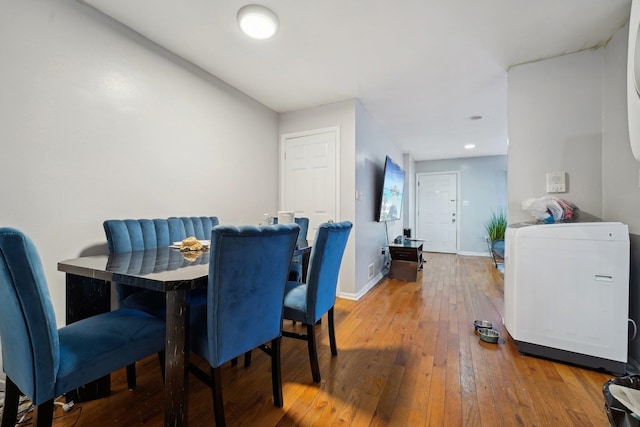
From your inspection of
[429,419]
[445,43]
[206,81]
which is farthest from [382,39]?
[429,419]

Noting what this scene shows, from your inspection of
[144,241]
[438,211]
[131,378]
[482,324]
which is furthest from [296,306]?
[438,211]

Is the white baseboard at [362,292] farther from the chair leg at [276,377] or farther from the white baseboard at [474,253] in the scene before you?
the white baseboard at [474,253]

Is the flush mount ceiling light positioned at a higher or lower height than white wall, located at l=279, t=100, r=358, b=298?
higher

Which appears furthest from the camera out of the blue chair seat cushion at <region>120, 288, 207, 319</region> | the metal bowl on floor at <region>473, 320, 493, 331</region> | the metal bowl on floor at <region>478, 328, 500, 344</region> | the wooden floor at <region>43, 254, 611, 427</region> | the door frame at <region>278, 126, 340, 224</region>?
the door frame at <region>278, 126, 340, 224</region>

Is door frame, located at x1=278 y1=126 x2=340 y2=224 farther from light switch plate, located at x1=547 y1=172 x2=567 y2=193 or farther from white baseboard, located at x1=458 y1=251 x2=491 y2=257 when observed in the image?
white baseboard, located at x1=458 y1=251 x2=491 y2=257

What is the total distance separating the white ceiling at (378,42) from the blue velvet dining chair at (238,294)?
64.3 inches

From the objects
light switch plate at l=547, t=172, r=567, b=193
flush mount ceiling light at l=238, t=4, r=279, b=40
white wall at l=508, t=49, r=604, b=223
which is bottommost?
light switch plate at l=547, t=172, r=567, b=193

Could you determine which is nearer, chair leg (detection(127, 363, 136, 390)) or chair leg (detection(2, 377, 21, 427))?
Result: chair leg (detection(2, 377, 21, 427))

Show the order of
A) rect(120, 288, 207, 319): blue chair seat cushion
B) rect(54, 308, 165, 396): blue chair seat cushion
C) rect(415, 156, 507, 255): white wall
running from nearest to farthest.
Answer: rect(54, 308, 165, 396): blue chair seat cushion, rect(120, 288, 207, 319): blue chair seat cushion, rect(415, 156, 507, 255): white wall

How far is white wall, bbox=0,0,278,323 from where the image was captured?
1.47 m

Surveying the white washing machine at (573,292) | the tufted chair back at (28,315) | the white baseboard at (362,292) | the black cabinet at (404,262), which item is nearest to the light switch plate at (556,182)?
the white washing machine at (573,292)

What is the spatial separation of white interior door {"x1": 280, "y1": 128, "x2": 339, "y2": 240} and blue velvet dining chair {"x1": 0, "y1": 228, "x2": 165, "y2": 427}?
95.0 inches

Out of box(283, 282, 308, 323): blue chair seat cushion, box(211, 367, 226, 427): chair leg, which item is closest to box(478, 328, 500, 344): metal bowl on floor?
box(283, 282, 308, 323): blue chair seat cushion

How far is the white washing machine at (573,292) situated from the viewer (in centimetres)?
159
